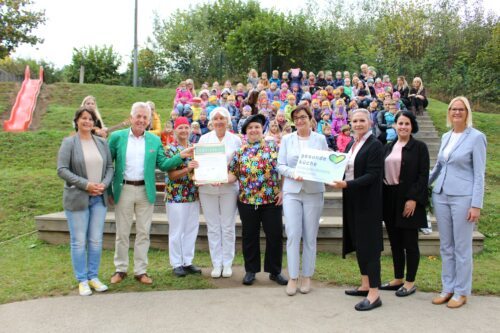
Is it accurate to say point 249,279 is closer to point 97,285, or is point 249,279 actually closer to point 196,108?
point 97,285

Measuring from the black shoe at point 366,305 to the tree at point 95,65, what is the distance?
29.4 metres

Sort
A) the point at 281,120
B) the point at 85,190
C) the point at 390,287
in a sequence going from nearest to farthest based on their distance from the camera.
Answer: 1. the point at 85,190
2. the point at 390,287
3. the point at 281,120

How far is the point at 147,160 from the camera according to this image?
5051 mm

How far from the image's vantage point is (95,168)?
4.80 metres

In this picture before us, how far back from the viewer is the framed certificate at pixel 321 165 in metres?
4.43

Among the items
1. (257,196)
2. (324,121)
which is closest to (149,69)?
(324,121)

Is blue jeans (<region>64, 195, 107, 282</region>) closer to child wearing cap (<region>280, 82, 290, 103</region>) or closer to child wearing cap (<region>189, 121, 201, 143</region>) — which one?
child wearing cap (<region>189, 121, 201, 143</region>)

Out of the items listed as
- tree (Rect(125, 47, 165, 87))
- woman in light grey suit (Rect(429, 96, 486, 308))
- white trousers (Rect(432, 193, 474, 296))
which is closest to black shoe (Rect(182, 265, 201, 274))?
woman in light grey suit (Rect(429, 96, 486, 308))

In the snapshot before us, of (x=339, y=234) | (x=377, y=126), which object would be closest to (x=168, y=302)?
(x=339, y=234)

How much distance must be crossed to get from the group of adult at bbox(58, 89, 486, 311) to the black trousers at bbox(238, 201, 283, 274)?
0.01 meters

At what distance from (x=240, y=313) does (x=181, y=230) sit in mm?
1510

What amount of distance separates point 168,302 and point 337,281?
200 centimetres

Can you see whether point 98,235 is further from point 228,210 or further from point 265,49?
point 265,49

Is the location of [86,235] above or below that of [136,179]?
below
